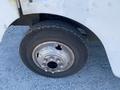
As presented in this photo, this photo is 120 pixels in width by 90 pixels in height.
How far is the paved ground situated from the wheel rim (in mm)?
194

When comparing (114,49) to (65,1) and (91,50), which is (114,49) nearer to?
(65,1)

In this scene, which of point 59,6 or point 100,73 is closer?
point 59,6

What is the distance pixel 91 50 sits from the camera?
98.3 inches

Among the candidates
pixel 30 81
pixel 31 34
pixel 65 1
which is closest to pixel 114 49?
pixel 65 1

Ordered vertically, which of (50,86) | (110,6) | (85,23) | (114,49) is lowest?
(50,86)

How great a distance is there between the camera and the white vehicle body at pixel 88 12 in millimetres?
1695

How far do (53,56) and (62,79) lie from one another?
33cm

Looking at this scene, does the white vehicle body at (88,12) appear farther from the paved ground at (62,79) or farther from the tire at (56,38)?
the paved ground at (62,79)

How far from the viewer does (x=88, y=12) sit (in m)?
1.73

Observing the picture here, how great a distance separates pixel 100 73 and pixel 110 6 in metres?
0.78

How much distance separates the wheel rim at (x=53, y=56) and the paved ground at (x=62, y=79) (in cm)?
19

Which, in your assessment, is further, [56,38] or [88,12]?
[56,38]

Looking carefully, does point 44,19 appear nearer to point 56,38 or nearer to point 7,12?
point 56,38

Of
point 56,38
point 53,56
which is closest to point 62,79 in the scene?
point 53,56
